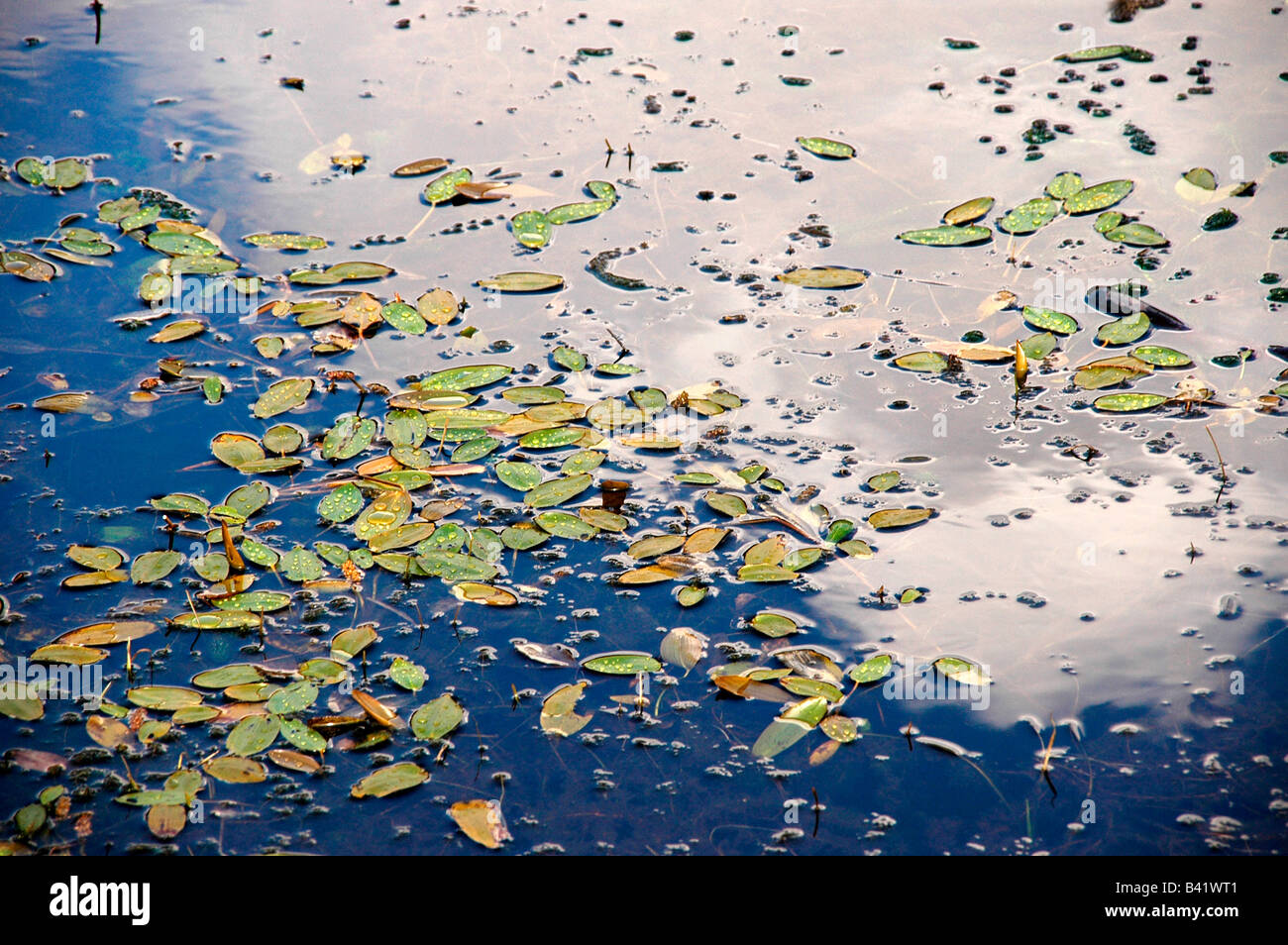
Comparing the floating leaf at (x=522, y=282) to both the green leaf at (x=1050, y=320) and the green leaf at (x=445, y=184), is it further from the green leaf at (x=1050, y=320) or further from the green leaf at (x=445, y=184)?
the green leaf at (x=1050, y=320)

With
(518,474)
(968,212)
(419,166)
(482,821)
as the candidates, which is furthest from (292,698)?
(968,212)

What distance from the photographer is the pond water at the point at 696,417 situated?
2039 mm

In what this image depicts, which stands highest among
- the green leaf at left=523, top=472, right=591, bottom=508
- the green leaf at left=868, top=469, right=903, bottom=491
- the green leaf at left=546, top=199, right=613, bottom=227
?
the green leaf at left=546, top=199, right=613, bottom=227

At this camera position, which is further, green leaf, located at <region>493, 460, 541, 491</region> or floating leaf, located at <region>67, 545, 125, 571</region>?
green leaf, located at <region>493, 460, 541, 491</region>

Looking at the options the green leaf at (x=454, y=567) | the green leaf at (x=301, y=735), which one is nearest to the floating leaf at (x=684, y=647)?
the green leaf at (x=454, y=567)

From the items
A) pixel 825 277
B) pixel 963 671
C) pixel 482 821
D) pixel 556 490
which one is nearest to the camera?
pixel 482 821

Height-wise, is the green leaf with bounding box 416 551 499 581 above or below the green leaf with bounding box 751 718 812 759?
above

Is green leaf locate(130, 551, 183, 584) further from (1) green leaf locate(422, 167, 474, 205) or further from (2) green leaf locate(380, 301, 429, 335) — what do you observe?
(1) green leaf locate(422, 167, 474, 205)

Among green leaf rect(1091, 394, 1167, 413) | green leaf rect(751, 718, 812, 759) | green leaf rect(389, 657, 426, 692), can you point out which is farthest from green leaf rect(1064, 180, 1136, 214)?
green leaf rect(389, 657, 426, 692)

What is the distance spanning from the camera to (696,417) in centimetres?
288

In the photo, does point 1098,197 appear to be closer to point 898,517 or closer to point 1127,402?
point 1127,402

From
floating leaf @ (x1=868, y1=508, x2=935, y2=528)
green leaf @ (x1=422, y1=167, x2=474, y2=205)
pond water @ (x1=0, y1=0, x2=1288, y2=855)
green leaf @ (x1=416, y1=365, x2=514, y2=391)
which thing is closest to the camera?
pond water @ (x1=0, y1=0, x2=1288, y2=855)

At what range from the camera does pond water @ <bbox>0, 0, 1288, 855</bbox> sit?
2039 millimetres
